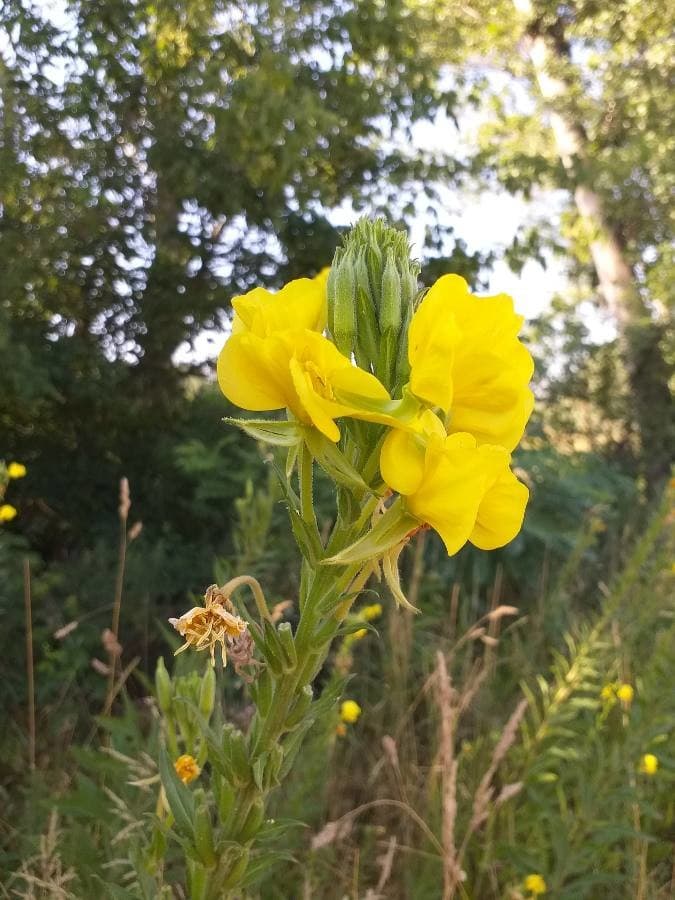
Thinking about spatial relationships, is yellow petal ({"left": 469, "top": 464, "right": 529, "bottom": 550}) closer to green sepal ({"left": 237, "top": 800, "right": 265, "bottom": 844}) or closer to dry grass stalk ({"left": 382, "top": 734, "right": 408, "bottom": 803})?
green sepal ({"left": 237, "top": 800, "right": 265, "bottom": 844})

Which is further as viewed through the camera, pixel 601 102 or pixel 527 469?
pixel 601 102

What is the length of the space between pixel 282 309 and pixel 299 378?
110 millimetres

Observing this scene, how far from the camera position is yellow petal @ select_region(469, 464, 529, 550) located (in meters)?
0.68

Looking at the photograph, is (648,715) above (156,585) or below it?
below

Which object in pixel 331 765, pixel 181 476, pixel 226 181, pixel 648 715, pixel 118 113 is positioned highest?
pixel 118 113

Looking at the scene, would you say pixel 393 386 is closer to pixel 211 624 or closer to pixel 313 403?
pixel 313 403

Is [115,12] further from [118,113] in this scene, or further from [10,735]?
[10,735]

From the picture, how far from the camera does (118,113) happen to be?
3410mm

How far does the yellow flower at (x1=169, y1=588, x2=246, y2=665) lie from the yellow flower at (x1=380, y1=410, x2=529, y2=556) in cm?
21

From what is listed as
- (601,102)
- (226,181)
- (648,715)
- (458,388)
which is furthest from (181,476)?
(601,102)

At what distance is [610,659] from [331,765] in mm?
951

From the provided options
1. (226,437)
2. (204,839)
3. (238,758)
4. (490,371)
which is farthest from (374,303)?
(226,437)

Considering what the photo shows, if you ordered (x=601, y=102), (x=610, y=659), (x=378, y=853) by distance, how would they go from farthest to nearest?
(x=601, y=102) → (x=610, y=659) → (x=378, y=853)

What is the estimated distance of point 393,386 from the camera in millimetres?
714
